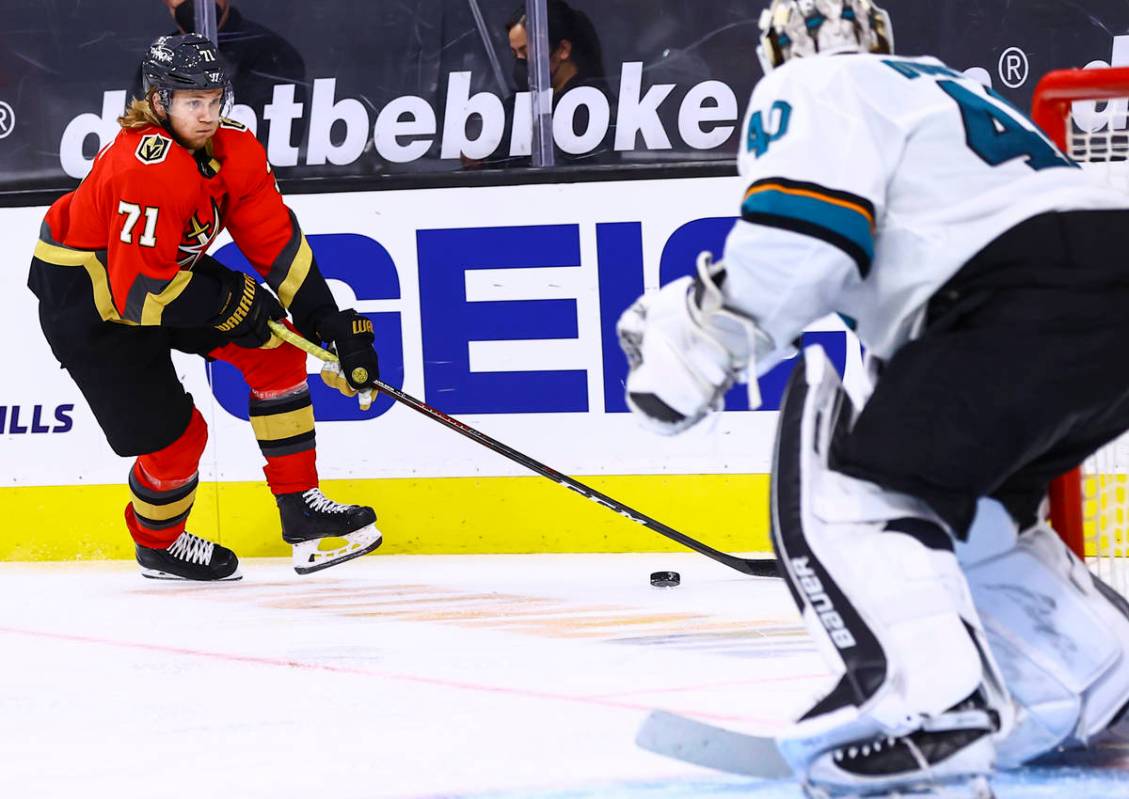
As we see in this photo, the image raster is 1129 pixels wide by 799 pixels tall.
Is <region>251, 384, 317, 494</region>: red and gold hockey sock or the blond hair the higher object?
the blond hair

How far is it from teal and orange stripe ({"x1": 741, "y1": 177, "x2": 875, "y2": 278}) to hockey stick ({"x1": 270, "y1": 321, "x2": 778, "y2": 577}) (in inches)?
63.9

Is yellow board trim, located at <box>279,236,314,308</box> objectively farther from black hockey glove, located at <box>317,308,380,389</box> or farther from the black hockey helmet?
the black hockey helmet

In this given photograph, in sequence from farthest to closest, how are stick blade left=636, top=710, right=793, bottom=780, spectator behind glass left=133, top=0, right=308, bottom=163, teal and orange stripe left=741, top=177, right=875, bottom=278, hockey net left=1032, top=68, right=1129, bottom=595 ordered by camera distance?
spectator behind glass left=133, top=0, right=308, bottom=163 → hockey net left=1032, top=68, right=1129, bottom=595 → stick blade left=636, top=710, right=793, bottom=780 → teal and orange stripe left=741, top=177, right=875, bottom=278

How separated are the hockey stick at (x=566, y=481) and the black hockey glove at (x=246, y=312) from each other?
0.04 m

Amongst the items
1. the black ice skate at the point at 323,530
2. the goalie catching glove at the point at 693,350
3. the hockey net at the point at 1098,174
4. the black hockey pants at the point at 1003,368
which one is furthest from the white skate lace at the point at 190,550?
the black hockey pants at the point at 1003,368

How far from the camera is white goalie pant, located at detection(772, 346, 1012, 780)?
4.83 ft

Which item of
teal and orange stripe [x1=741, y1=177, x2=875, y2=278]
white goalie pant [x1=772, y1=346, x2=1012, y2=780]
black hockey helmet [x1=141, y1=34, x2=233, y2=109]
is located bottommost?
white goalie pant [x1=772, y1=346, x2=1012, y2=780]

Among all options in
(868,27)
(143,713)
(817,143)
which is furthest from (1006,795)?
(143,713)

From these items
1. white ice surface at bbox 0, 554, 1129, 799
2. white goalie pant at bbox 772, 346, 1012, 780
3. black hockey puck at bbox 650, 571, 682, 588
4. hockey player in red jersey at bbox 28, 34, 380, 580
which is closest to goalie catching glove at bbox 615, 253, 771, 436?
white goalie pant at bbox 772, 346, 1012, 780

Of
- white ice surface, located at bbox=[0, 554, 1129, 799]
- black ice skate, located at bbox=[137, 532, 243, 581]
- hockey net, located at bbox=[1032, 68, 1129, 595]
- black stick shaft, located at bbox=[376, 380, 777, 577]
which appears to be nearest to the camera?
white ice surface, located at bbox=[0, 554, 1129, 799]

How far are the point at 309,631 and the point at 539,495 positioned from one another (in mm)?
928

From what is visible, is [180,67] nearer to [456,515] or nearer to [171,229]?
[171,229]

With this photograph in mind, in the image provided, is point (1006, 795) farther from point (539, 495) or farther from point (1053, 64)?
point (1053, 64)

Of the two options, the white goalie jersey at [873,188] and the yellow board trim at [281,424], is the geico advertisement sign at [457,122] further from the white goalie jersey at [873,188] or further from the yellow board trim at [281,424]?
the white goalie jersey at [873,188]
